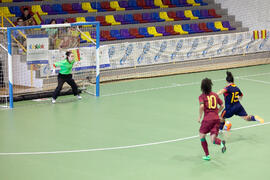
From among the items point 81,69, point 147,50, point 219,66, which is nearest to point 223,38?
point 219,66

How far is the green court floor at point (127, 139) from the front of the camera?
988 centimetres

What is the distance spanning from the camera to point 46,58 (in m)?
16.7

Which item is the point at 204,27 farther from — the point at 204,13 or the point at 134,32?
the point at 134,32

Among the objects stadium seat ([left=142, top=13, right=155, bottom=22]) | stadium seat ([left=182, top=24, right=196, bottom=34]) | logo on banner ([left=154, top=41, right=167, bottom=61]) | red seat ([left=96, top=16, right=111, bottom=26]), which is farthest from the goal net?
stadium seat ([left=182, top=24, right=196, bottom=34])

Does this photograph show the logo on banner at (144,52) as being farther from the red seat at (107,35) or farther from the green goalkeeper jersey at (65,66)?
the green goalkeeper jersey at (65,66)

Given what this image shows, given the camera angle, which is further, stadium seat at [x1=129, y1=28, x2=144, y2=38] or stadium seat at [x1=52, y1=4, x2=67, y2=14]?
stadium seat at [x1=129, y1=28, x2=144, y2=38]

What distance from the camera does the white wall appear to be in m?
26.3

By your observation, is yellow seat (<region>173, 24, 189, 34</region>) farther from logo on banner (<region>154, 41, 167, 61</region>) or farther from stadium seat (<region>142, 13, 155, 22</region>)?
logo on banner (<region>154, 41, 167, 61</region>)

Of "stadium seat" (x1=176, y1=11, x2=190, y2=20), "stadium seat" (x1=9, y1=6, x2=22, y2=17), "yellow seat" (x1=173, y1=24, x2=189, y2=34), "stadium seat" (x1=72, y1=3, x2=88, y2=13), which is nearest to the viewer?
"stadium seat" (x1=9, y1=6, x2=22, y2=17)

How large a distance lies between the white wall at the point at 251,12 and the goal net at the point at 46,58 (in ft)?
37.7

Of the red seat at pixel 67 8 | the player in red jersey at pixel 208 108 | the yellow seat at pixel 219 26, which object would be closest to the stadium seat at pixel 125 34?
the red seat at pixel 67 8

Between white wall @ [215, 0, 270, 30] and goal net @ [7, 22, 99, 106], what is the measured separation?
37.7ft

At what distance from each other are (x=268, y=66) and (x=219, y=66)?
2.43 metres

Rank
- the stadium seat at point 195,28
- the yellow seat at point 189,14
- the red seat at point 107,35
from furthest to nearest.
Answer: the yellow seat at point 189,14 → the stadium seat at point 195,28 → the red seat at point 107,35
